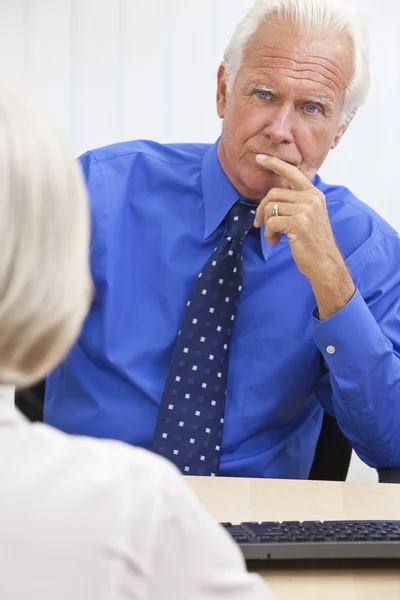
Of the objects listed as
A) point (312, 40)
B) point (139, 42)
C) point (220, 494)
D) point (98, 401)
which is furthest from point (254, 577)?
point (139, 42)

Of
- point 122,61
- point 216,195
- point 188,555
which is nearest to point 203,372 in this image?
point 216,195

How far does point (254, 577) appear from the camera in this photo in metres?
0.72

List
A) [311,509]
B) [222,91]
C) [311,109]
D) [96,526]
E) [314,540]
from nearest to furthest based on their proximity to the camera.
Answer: [96,526]
[314,540]
[311,509]
[311,109]
[222,91]

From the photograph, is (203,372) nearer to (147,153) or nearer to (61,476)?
(147,153)

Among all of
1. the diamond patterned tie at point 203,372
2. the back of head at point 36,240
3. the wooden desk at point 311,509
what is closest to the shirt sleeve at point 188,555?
the back of head at point 36,240

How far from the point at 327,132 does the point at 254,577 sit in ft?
4.44

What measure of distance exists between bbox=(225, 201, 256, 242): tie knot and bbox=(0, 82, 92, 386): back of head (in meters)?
1.14

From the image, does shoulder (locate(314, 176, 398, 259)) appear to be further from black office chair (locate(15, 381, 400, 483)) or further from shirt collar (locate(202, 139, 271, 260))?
black office chair (locate(15, 381, 400, 483))

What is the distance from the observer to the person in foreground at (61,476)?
0.62 m

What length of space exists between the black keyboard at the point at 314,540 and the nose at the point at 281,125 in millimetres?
929

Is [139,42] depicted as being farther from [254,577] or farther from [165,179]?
[254,577]

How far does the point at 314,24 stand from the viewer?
74.4 inches

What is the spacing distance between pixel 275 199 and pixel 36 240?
116 cm

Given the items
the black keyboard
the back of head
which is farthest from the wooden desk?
the back of head
